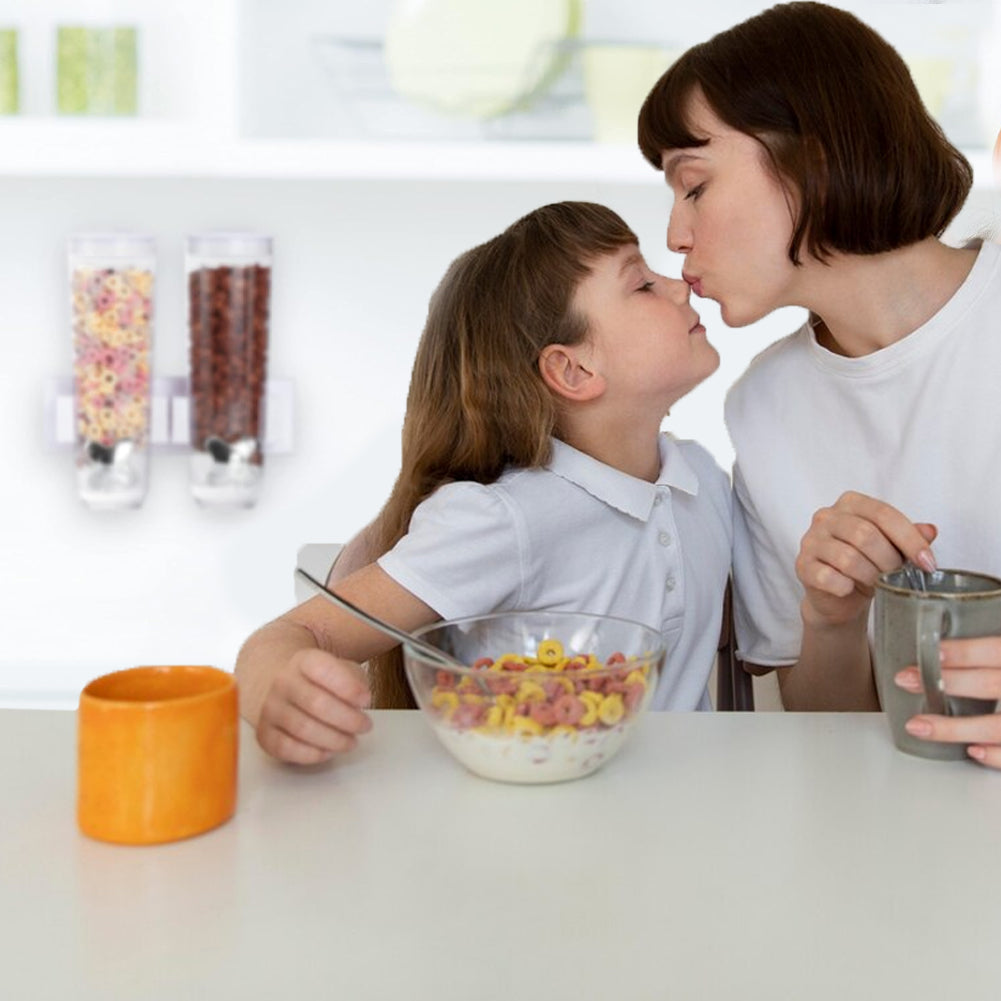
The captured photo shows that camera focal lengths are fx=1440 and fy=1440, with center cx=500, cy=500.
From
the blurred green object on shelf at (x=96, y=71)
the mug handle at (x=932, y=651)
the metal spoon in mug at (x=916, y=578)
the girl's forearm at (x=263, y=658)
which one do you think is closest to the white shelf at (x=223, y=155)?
the blurred green object on shelf at (x=96, y=71)

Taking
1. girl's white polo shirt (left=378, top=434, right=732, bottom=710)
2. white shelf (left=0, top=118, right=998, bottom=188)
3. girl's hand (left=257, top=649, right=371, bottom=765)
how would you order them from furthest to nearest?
white shelf (left=0, top=118, right=998, bottom=188), girl's white polo shirt (left=378, top=434, right=732, bottom=710), girl's hand (left=257, top=649, right=371, bottom=765)

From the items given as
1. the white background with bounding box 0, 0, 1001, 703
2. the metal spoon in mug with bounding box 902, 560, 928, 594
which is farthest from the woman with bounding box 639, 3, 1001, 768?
the white background with bounding box 0, 0, 1001, 703

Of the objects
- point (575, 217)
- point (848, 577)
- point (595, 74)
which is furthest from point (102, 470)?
point (848, 577)

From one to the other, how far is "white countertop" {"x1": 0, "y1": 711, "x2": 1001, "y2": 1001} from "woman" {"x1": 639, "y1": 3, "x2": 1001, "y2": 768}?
17.0 inches

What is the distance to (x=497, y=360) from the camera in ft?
4.32

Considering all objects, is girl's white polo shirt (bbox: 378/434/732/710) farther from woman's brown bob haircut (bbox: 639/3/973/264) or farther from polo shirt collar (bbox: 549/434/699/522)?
woman's brown bob haircut (bbox: 639/3/973/264)

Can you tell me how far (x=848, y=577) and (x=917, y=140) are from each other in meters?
0.49

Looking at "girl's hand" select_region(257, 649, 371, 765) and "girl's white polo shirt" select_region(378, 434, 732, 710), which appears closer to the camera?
"girl's hand" select_region(257, 649, 371, 765)

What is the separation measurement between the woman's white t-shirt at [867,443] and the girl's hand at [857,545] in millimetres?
280

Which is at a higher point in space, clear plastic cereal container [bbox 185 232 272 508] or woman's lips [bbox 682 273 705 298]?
woman's lips [bbox 682 273 705 298]

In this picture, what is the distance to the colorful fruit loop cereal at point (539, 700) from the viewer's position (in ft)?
2.66

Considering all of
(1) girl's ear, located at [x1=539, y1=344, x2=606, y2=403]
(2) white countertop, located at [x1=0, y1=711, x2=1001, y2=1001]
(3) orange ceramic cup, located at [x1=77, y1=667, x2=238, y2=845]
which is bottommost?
(2) white countertop, located at [x1=0, y1=711, x2=1001, y2=1001]

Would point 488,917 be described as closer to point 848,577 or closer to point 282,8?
point 848,577

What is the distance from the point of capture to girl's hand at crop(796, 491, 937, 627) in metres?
0.98
